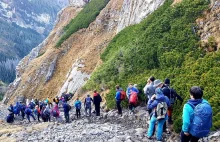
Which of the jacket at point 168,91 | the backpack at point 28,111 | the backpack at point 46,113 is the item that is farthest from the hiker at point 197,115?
the backpack at point 28,111

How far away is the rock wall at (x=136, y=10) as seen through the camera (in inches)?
1479

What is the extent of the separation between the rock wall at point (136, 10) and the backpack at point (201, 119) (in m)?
28.3

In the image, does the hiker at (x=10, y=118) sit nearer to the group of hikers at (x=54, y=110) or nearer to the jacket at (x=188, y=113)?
the group of hikers at (x=54, y=110)

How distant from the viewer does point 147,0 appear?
3916 cm

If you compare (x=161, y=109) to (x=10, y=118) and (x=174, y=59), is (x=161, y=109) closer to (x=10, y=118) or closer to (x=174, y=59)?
(x=174, y=59)

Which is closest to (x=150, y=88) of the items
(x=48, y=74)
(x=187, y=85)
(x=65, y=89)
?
(x=187, y=85)

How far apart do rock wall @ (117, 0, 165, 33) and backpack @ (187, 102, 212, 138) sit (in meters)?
28.3

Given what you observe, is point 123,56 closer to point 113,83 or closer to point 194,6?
point 113,83

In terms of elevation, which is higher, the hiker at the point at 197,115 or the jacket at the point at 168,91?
the jacket at the point at 168,91

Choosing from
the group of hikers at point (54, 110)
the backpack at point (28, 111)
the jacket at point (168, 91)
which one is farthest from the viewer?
the backpack at point (28, 111)

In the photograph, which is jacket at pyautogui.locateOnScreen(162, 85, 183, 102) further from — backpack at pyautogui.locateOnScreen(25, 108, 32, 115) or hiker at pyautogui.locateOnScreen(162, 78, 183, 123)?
backpack at pyautogui.locateOnScreen(25, 108, 32, 115)

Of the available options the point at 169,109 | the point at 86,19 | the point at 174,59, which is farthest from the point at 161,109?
the point at 86,19

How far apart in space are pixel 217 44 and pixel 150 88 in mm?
5929

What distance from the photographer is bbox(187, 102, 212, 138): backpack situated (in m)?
8.59
